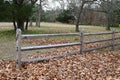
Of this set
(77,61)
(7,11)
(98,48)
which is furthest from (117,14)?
(77,61)

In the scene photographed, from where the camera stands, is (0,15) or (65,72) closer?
(65,72)

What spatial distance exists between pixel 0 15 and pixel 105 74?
1540cm

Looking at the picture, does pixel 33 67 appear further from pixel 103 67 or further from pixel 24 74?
pixel 103 67

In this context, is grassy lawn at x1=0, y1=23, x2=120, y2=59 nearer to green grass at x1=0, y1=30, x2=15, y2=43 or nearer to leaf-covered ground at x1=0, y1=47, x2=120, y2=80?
green grass at x1=0, y1=30, x2=15, y2=43

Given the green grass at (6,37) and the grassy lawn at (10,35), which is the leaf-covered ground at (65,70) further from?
the green grass at (6,37)

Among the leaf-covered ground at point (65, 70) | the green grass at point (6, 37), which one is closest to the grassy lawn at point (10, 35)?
the green grass at point (6, 37)

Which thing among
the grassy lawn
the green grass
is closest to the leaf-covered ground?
the grassy lawn

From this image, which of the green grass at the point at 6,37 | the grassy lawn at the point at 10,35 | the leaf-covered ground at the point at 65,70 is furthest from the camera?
the green grass at the point at 6,37

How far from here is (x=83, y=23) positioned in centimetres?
6725

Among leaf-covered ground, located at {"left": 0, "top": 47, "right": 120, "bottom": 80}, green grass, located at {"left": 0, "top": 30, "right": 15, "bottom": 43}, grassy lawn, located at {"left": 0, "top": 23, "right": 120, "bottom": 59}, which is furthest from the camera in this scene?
green grass, located at {"left": 0, "top": 30, "right": 15, "bottom": 43}

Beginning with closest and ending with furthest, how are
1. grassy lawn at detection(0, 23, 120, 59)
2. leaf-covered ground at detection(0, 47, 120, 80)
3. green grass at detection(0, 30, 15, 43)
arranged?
leaf-covered ground at detection(0, 47, 120, 80) → grassy lawn at detection(0, 23, 120, 59) → green grass at detection(0, 30, 15, 43)

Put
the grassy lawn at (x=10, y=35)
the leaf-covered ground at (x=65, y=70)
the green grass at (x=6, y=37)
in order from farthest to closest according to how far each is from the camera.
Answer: the green grass at (x=6, y=37)
the grassy lawn at (x=10, y=35)
the leaf-covered ground at (x=65, y=70)

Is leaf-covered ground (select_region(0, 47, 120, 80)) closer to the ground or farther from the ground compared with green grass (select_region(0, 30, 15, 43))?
farther from the ground

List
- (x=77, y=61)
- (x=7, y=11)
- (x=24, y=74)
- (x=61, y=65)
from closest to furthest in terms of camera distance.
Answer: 1. (x=24, y=74)
2. (x=61, y=65)
3. (x=77, y=61)
4. (x=7, y=11)
